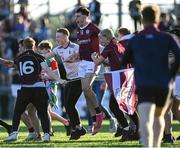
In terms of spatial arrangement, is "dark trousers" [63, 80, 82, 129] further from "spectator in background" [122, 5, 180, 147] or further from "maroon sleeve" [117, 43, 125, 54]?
"spectator in background" [122, 5, 180, 147]

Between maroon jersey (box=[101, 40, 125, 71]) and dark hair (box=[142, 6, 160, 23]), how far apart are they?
4162 mm

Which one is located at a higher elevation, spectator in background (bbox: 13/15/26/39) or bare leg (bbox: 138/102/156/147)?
spectator in background (bbox: 13/15/26/39)

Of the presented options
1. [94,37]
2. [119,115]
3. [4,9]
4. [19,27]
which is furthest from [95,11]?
[119,115]

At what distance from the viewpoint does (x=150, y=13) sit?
11.7 m

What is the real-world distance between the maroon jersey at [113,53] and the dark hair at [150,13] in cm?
416

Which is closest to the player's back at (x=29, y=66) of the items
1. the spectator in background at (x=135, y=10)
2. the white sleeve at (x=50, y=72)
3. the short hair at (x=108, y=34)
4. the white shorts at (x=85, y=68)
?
the white sleeve at (x=50, y=72)

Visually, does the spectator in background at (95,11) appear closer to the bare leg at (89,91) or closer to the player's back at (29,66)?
the bare leg at (89,91)

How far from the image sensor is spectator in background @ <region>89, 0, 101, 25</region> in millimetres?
29906

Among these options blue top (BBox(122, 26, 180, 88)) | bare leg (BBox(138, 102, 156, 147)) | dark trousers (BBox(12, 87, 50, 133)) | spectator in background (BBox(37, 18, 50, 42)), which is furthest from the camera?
spectator in background (BBox(37, 18, 50, 42))

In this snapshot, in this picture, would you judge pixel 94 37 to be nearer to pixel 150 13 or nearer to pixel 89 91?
pixel 89 91

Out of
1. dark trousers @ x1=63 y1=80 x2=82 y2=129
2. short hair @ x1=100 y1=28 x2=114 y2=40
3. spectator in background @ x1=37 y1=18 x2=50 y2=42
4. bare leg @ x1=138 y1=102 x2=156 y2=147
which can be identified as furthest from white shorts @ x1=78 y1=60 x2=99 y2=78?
spectator in background @ x1=37 y1=18 x2=50 y2=42

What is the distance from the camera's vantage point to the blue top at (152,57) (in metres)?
11.7

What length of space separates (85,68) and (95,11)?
522 inches

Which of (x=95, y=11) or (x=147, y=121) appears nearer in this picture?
(x=147, y=121)
